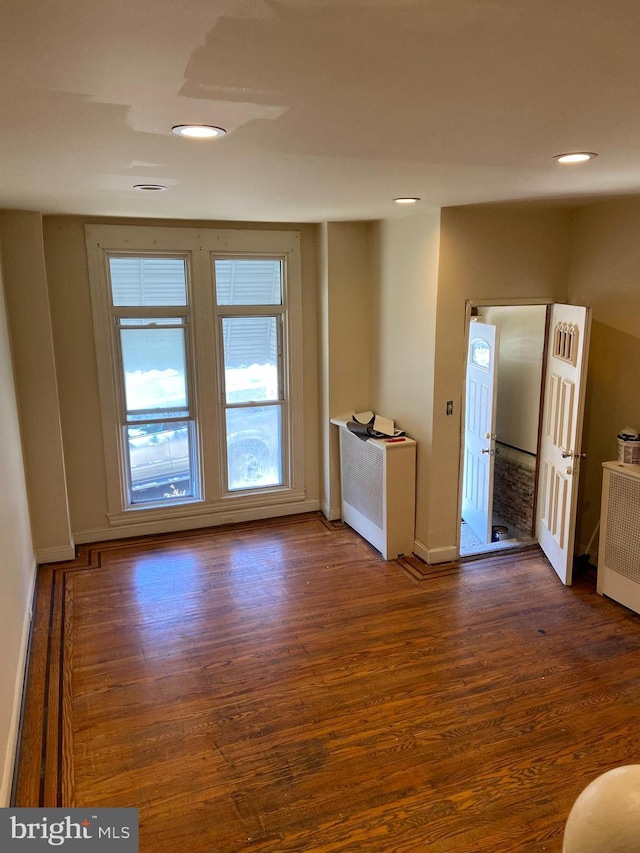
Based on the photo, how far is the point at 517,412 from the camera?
518 centimetres

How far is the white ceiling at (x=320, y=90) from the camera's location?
1125mm

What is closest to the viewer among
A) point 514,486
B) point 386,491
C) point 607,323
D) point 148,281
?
point 607,323

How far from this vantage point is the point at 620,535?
3701 millimetres

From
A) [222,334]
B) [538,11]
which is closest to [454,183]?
[538,11]

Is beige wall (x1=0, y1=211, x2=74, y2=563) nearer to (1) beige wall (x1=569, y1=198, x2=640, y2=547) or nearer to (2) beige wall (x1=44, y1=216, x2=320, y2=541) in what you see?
(2) beige wall (x1=44, y1=216, x2=320, y2=541)

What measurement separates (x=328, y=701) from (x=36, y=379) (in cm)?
295

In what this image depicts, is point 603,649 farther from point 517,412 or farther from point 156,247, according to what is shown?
point 156,247

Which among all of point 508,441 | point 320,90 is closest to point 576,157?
point 320,90

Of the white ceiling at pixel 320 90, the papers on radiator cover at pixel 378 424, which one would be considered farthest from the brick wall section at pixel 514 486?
the white ceiling at pixel 320 90

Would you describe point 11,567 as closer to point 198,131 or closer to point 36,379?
point 36,379

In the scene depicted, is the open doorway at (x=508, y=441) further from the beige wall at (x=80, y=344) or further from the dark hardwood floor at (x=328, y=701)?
the beige wall at (x=80, y=344)

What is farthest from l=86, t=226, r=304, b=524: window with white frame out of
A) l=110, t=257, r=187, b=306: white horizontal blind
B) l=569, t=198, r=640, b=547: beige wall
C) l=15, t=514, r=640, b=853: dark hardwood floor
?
l=569, t=198, r=640, b=547: beige wall

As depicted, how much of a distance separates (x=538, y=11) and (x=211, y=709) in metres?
2.95

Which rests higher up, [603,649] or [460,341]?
[460,341]
